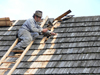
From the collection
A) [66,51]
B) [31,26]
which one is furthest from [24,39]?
[66,51]

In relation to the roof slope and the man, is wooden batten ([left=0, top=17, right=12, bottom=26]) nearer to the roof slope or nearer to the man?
the roof slope

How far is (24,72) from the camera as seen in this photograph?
4.40 m

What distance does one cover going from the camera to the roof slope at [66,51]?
14.3ft

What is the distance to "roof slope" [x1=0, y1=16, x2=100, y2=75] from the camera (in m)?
4.37

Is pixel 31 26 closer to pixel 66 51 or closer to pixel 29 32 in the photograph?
pixel 29 32

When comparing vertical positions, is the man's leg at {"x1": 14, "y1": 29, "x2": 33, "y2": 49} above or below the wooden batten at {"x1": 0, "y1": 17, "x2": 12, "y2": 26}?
below

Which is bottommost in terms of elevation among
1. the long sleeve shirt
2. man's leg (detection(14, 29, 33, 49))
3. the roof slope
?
the roof slope

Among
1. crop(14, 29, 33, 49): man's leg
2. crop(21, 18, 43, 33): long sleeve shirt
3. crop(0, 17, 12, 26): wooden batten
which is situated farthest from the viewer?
crop(0, 17, 12, 26): wooden batten

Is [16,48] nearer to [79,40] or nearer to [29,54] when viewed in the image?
[29,54]

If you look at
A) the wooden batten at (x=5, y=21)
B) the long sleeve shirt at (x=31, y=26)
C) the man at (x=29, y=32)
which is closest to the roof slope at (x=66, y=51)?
the man at (x=29, y=32)

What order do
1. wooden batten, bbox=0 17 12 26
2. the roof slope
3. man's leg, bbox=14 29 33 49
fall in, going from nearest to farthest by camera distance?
the roof slope < man's leg, bbox=14 29 33 49 < wooden batten, bbox=0 17 12 26

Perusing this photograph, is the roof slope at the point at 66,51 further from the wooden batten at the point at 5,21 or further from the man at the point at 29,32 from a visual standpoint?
the wooden batten at the point at 5,21

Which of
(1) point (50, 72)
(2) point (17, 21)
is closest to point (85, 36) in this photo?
(1) point (50, 72)

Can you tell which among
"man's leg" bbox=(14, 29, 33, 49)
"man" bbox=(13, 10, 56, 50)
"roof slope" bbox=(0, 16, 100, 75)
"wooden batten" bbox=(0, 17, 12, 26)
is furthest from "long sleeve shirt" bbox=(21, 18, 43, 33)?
"wooden batten" bbox=(0, 17, 12, 26)
